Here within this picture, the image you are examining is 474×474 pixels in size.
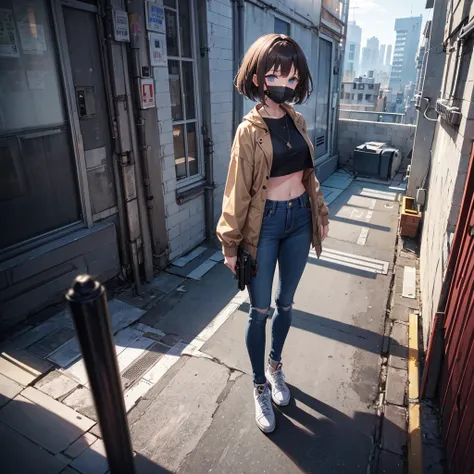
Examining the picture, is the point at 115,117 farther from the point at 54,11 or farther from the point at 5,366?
the point at 5,366

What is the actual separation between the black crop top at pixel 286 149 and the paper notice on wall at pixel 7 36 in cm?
217

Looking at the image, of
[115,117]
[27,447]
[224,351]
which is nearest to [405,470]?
[224,351]

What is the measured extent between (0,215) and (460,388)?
3512 mm

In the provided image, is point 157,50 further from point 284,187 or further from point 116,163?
point 284,187

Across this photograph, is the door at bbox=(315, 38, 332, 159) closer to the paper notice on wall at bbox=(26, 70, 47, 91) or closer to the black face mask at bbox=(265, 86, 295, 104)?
the paper notice on wall at bbox=(26, 70, 47, 91)

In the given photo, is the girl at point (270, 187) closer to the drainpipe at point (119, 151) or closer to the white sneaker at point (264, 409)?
the white sneaker at point (264, 409)

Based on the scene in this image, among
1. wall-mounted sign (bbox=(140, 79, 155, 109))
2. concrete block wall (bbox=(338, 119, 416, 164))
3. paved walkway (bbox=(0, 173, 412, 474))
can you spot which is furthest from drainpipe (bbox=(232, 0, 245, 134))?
concrete block wall (bbox=(338, 119, 416, 164))

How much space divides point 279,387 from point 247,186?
155 centimetres

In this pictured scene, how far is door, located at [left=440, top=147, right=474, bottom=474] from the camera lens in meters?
1.96

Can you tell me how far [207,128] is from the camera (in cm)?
511

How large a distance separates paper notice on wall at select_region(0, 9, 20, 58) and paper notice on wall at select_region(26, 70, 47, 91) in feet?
0.55

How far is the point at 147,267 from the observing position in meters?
4.42

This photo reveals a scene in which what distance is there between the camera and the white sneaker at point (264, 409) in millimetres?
2473

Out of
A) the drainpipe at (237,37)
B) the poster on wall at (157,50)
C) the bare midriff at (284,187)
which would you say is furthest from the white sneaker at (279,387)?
the drainpipe at (237,37)
